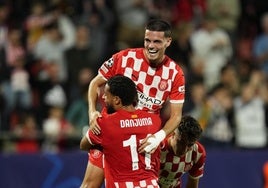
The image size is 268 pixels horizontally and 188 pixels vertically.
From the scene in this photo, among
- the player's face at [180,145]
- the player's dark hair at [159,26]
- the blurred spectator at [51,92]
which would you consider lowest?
the blurred spectator at [51,92]

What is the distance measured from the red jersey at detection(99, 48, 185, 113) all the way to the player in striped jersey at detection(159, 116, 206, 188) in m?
0.32

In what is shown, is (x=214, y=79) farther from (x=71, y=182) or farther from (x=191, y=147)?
(x=191, y=147)

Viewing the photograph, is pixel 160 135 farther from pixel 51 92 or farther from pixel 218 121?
pixel 51 92

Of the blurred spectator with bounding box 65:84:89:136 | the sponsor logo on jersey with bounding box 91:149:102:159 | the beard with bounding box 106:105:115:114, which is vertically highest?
the beard with bounding box 106:105:115:114

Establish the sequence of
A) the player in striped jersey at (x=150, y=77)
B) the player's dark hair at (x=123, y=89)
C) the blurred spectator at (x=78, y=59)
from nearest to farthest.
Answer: the player's dark hair at (x=123, y=89) < the player in striped jersey at (x=150, y=77) < the blurred spectator at (x=78, y=59)

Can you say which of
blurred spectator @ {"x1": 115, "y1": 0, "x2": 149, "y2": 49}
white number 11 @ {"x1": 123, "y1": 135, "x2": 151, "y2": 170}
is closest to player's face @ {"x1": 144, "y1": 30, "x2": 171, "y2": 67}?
white number 11 @ {"x1": 123, "y1": 135, "x2": 151, "y2": 170}

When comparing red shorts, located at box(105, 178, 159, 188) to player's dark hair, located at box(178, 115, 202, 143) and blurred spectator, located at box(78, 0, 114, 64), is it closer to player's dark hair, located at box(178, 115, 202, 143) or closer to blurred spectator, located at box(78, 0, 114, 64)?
player's dark hair, located at box(178, 115, 202, 143)

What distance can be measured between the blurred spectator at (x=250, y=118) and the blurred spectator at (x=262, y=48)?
1.75 m

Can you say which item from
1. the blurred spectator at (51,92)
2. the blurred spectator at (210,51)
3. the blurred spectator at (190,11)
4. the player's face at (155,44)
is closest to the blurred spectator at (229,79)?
the blurred spectator at (210,51)

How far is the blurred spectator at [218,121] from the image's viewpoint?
1546 cm

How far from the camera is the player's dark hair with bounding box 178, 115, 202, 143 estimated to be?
10.2 meters

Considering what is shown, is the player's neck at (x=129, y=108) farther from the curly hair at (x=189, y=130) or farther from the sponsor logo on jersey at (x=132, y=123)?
the curly hair at (x=189, y=130)

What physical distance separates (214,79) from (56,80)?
2.73 meters

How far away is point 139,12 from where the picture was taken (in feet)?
59.7
